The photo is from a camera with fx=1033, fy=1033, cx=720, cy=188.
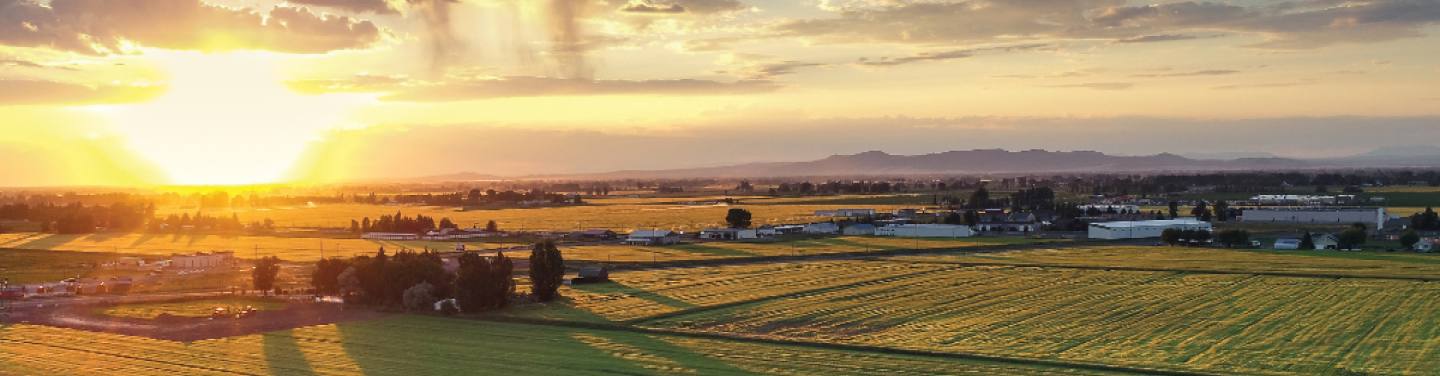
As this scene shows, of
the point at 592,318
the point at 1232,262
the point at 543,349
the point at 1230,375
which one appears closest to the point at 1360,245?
the point at 1232,262

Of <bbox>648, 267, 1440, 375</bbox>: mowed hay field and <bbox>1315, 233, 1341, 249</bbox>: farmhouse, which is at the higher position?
<bbox>1315, 233, 1341, 249</bbox>: farmhouse

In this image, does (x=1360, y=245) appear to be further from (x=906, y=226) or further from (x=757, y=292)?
(x=757, y=292)

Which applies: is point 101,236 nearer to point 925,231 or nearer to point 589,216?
point 589,216

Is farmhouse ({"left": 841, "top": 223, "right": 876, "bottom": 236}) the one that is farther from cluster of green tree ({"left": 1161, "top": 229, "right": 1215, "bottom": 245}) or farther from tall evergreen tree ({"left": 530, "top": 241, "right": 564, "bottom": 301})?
tall evergreen tree ({"left": 530, "top": 241, "right": 564, "bottom": 301})

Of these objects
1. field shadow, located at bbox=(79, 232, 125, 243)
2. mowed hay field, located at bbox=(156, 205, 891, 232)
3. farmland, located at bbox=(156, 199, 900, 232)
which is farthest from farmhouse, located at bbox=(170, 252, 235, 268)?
farmland, located at bbox=(156, 199, 900, 232)

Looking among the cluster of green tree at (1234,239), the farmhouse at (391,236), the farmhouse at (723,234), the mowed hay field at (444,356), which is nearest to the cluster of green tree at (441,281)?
the mowed hay field at (444,356)
